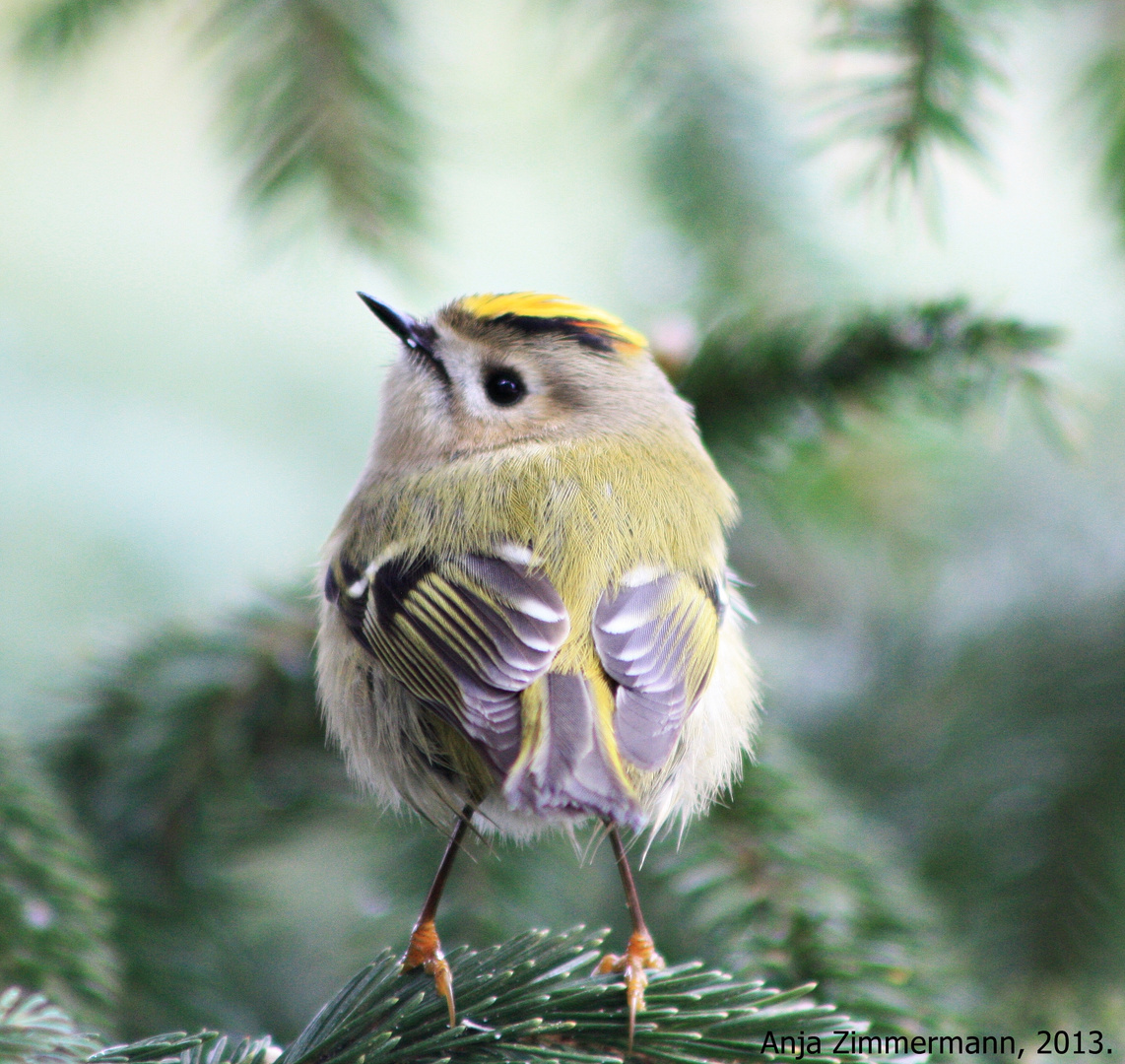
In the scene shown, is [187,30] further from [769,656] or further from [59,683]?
[769,656]

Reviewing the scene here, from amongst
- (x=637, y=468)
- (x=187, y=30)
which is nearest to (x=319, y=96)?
(x=187, y=30)

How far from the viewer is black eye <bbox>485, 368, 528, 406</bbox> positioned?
150 centimetres

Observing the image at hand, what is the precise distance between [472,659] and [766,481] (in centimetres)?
77

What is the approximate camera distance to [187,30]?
1461 millimetres

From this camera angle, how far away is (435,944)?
1.11 m

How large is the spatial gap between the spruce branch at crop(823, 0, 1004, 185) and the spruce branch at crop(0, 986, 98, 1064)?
1.20 meters

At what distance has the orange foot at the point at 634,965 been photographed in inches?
33.8

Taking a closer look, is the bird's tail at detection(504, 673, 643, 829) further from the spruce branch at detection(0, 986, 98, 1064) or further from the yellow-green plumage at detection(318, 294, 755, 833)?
the spruce branch at detection(0, 986, 98, 1064)

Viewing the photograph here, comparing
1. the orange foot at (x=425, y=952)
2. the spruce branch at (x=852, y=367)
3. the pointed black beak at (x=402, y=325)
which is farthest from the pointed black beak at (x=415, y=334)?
the orange foot at (x=425, y=952)

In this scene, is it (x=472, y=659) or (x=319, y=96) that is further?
(x=319, y=96)

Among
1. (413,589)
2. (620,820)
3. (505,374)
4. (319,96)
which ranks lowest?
(620,820)

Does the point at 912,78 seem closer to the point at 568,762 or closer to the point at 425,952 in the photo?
the point at 568,762

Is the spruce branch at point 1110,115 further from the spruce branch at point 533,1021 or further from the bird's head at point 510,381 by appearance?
the spruce branch at point 533,1021

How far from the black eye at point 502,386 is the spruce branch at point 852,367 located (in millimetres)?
259
